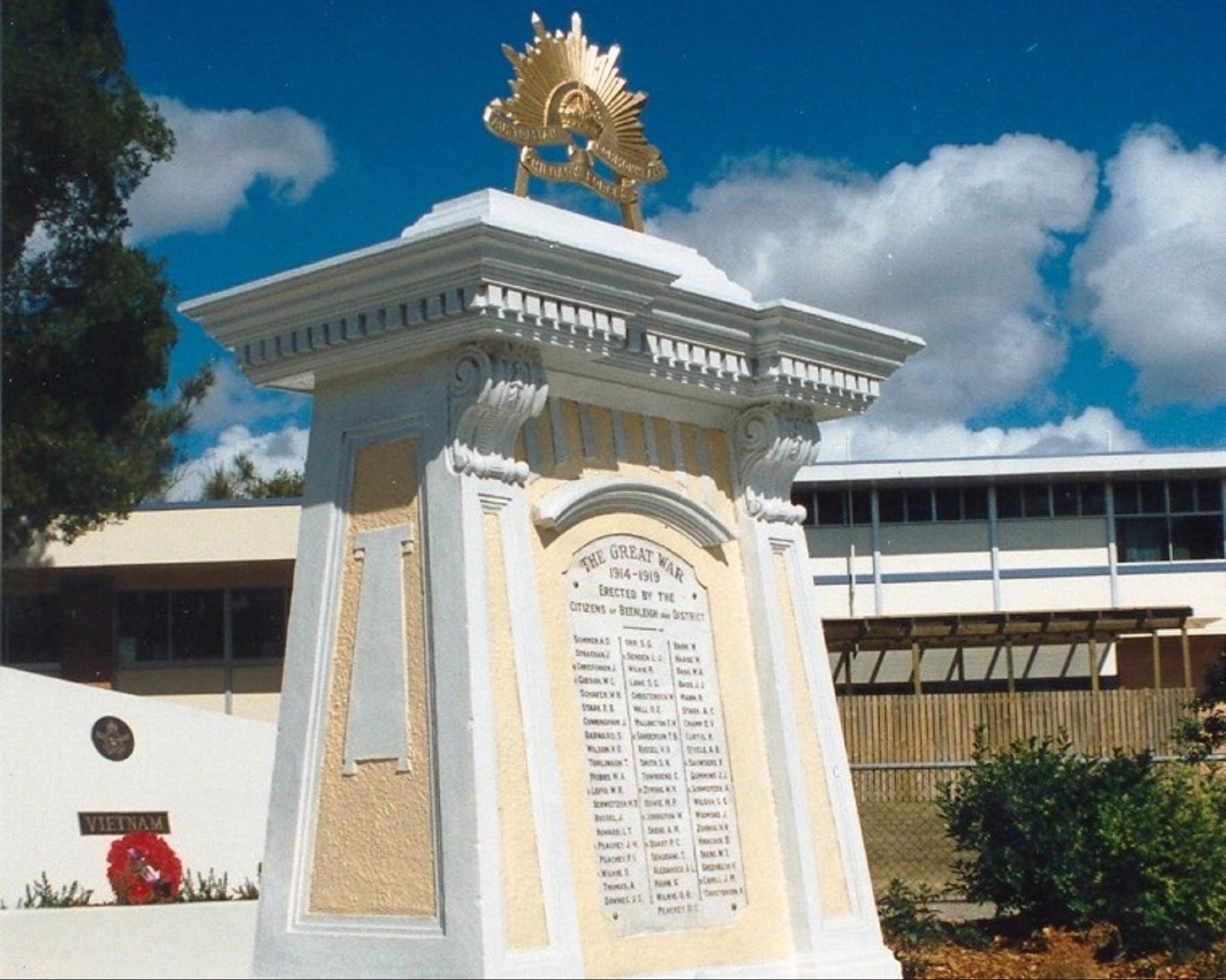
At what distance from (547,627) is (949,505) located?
28757 mm

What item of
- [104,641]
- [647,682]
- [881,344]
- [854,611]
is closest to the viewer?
[647,682]

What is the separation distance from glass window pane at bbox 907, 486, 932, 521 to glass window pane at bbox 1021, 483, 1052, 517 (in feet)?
5.90

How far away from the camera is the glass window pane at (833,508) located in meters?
35.2

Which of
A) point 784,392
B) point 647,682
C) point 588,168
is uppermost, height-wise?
point 588,168

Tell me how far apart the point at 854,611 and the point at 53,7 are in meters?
17.9

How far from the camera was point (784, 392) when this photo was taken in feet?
30.1

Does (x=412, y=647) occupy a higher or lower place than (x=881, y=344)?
lower

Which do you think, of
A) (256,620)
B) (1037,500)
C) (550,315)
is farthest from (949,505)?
(550,315)

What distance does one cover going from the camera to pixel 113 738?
1695cm

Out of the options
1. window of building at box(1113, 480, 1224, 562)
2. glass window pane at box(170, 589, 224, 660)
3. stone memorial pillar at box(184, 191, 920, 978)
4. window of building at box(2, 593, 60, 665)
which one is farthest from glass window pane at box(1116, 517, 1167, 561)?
stone memorial pillar at box(184, 191, 920, 978)

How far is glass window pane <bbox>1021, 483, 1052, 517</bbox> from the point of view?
35.8 metres

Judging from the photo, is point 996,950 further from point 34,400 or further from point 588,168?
point 34,400

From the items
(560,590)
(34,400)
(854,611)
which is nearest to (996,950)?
(560,590)

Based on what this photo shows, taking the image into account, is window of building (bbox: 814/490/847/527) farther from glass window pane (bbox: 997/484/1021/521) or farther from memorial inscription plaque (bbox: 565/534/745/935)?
memorial inscription plaque (bbox: 565/534/745/935)
